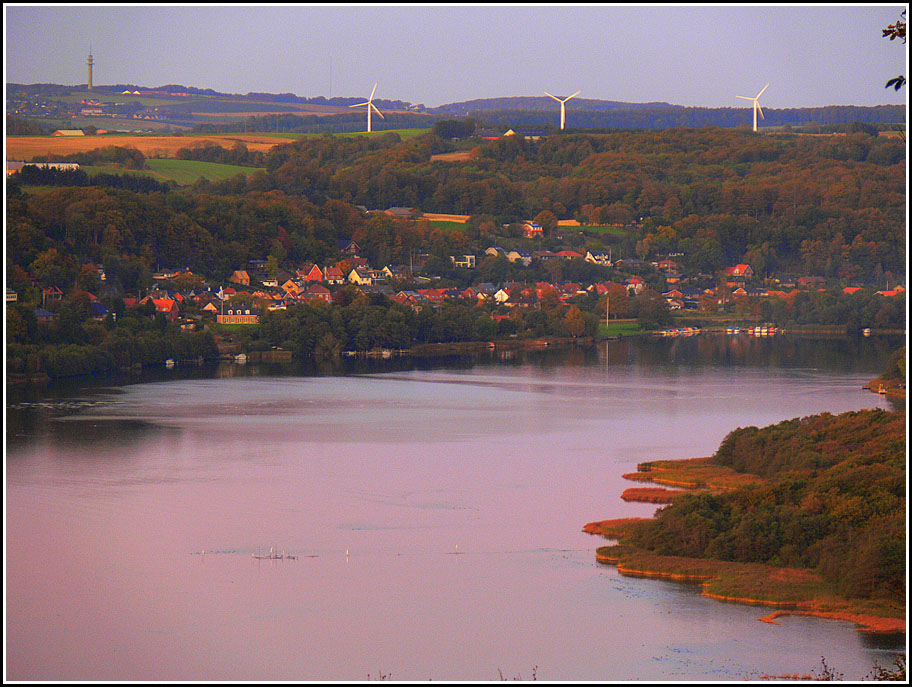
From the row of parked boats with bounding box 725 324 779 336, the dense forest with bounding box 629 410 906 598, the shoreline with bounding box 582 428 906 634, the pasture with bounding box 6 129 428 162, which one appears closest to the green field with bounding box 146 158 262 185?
the pasture with bounding box 6 129 428 162

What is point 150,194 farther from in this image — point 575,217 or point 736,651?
point 736,651

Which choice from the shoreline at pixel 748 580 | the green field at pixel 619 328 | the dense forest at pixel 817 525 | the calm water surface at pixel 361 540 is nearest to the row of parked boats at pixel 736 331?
the green field at pixel 619 328

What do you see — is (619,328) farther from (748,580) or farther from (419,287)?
(748,580)

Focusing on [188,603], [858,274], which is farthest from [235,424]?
[858,274]

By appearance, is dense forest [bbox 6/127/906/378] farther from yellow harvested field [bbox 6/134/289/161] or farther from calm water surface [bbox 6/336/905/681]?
calm water surface [bbox 6/336/905/681]

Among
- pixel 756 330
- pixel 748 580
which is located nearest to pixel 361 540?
pixel 748 580

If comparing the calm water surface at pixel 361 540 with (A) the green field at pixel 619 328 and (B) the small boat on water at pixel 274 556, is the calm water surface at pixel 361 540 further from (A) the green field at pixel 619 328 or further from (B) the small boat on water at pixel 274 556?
(A) the green field at pixel 619 328
